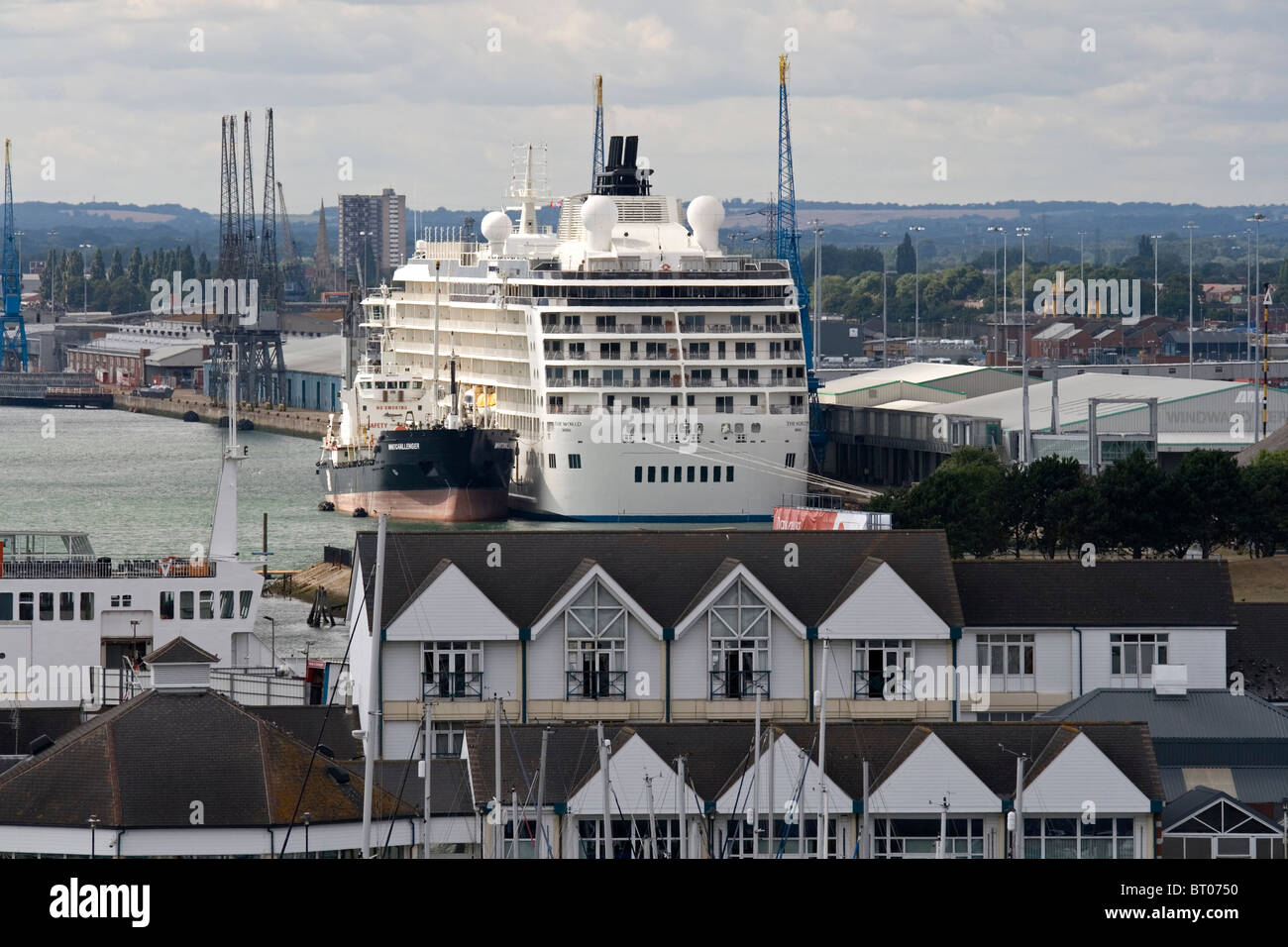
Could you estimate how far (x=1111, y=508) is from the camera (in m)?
52.8

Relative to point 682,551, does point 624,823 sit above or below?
below

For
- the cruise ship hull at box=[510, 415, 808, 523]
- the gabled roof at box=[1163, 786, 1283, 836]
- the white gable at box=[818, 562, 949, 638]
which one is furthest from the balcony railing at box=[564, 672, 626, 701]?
the cruise ship hull at box=[510, 415, 808, 523]

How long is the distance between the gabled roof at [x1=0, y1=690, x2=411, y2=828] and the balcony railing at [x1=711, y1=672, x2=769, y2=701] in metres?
5.91

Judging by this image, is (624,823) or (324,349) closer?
(624,823)

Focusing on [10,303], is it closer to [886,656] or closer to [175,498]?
[175,498]

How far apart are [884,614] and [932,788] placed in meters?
5.02

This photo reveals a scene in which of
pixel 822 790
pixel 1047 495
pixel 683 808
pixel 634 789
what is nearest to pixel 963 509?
pixel 1047 495

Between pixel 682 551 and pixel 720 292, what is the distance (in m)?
55.6

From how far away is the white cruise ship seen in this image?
77.1 meters

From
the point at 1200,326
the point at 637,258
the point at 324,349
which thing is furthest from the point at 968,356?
the point at 637,258

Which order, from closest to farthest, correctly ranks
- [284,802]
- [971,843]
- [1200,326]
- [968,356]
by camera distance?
[284,802] < [971,843] < [968,356] < [1200,326]
